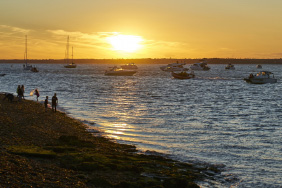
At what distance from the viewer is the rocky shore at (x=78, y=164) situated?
40.2 feet

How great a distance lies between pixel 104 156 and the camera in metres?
16.5

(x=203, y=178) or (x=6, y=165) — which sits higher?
(x=6, y=165)

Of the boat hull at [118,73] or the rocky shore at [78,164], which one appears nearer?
the rocky shore at [78,164]

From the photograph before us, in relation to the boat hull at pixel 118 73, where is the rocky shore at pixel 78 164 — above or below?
below

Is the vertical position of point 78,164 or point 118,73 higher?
point 118,73

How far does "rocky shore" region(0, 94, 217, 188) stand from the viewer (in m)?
12.2

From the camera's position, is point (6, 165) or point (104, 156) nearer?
point (6, 165)

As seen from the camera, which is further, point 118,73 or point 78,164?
point 118,73

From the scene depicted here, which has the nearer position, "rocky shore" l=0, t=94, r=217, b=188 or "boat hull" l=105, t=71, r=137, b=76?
"rocky shore" l=0, t=94, r=217, b=188

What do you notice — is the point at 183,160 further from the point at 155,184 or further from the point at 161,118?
the point at 161,118

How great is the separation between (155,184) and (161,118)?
63.4 ft

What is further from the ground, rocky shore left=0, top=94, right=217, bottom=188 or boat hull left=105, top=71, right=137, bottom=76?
boat hull left=105, top=71, right=137, bottom=76

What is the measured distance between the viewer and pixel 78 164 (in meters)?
14.7

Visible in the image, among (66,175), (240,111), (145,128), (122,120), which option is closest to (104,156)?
(66,175)
